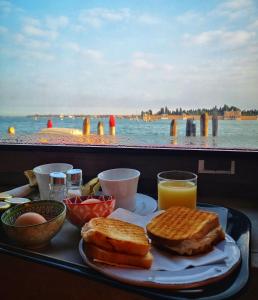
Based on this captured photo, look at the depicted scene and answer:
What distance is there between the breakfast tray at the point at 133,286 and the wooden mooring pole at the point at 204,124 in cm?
37

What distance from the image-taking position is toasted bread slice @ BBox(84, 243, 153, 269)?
56cm

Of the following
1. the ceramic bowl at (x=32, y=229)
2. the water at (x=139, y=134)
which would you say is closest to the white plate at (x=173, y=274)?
the ceramic bowl at (x=32, y=229)

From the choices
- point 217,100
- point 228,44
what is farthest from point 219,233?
point 228,44

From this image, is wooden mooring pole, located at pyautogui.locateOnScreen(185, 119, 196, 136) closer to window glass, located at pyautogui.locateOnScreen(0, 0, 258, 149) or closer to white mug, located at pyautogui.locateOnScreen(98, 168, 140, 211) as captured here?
window glass, located at pyautogui.locateOnScreen(0, 0, 258, 149)

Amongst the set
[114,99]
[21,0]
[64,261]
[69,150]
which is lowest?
[64,261]

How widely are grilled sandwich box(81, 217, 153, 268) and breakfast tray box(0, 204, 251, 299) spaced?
4 cm

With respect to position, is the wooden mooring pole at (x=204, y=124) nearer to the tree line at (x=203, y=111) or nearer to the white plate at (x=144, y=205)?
the tree line at (x=203, y=111)

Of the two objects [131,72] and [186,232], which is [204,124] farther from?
[186,232]

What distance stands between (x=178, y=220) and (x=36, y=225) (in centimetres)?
33

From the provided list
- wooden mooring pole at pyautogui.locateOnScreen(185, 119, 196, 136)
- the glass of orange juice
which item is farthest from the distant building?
the glass of orange juice

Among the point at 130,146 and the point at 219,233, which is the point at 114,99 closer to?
the point at 130,146

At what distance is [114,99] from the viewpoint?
1212 mm

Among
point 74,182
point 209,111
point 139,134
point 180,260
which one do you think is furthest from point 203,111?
point 180,260

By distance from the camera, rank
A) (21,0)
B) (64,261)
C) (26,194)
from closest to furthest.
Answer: (64,261), (26,194), (21,0)
